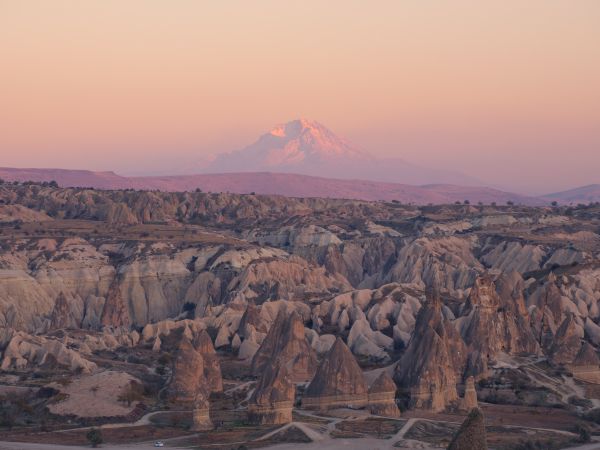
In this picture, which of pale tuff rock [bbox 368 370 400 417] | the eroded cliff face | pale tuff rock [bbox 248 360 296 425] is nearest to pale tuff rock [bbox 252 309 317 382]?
the eroded cliff face

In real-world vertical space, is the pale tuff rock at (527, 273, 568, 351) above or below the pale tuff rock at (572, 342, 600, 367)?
above

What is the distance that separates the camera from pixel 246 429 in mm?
73438

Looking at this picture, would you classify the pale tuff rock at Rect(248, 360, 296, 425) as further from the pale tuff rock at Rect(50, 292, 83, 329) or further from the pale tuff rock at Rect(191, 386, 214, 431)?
the pale tuff rock at Rect(50, 292, 83, 329)

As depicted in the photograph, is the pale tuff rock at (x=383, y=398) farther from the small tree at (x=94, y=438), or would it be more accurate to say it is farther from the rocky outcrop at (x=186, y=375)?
the small tree at (x=94, y=438)

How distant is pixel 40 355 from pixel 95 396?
14.5 meters

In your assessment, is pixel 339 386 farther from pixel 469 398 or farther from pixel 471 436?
pixel 471 436

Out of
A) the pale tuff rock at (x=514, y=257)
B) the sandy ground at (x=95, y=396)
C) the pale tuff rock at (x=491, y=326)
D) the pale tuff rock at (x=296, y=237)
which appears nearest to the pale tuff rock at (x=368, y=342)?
the pale tuff rock at (x=491, y=326)

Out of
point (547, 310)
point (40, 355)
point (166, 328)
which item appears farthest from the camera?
point (166, 328)

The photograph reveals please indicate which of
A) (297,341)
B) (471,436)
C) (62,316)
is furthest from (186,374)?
(471,436)

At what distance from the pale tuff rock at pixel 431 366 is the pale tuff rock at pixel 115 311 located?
46.9m

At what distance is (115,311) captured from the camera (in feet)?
426

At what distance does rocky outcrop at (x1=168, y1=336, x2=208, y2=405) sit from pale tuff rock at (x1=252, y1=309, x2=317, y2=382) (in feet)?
15.9

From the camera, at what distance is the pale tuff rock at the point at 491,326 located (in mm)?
90812

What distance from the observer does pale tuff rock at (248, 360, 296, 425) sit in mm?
74438
